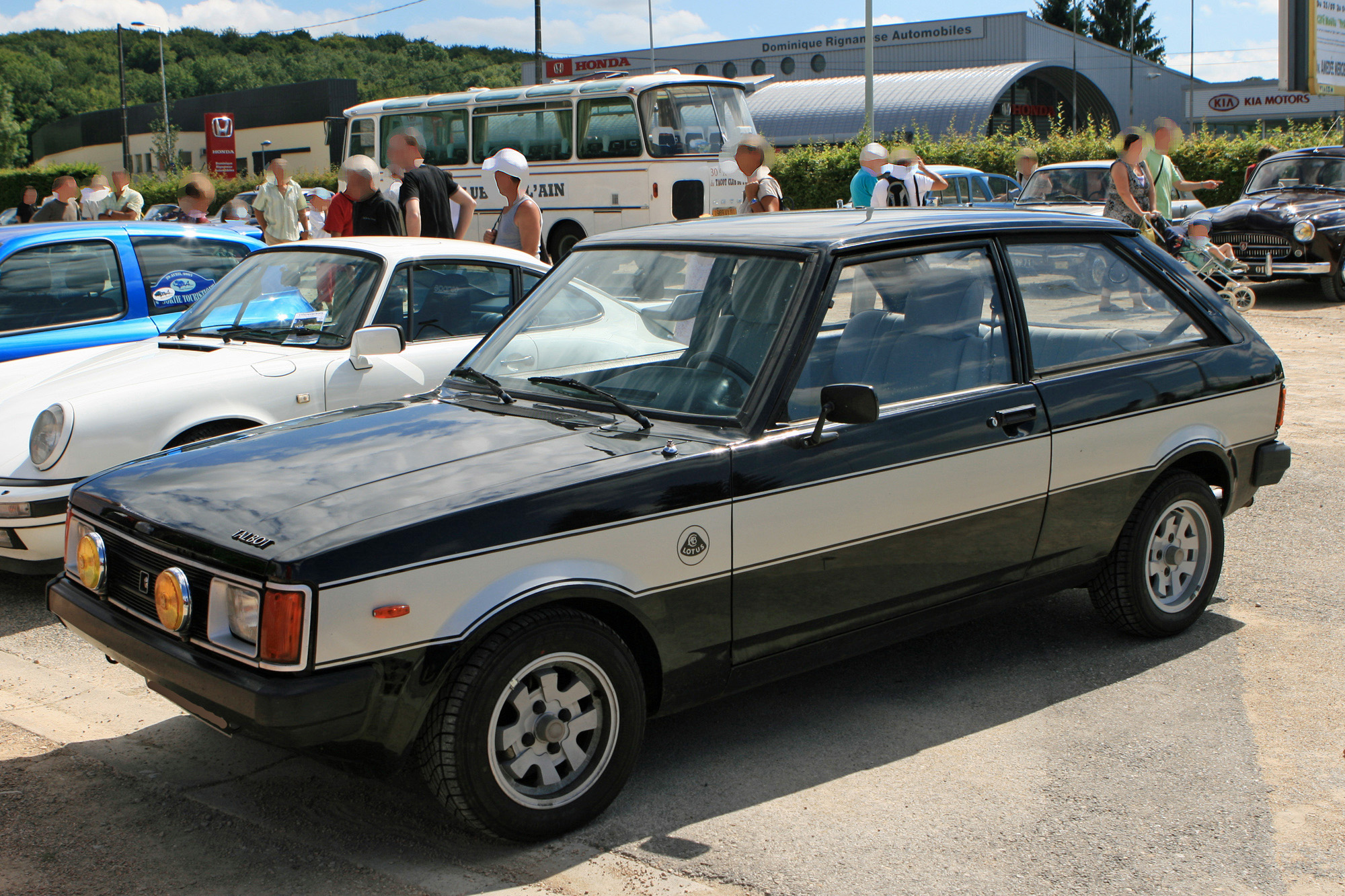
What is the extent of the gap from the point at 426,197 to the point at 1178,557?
6.63 metres

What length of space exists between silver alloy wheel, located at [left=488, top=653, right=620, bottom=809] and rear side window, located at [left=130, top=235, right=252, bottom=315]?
4.99m

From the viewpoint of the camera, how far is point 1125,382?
4395 millimetres

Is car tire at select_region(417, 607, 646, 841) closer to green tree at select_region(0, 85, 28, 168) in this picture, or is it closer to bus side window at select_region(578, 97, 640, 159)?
bus side window at select_region(578, 97, 640, 159)

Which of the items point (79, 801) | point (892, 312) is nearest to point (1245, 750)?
point (892, 312)

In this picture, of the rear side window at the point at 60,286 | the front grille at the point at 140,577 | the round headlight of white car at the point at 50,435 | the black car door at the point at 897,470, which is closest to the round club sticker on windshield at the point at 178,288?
the rear side window at the point at 60,286

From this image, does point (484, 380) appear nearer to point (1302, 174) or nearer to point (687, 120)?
point (1302, 174)

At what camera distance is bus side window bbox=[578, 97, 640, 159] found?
19359 mm

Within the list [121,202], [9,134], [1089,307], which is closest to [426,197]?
[1089,307]

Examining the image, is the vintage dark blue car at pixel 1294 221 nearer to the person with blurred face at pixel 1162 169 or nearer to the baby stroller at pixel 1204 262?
the baby stroller at pixel 1204 262

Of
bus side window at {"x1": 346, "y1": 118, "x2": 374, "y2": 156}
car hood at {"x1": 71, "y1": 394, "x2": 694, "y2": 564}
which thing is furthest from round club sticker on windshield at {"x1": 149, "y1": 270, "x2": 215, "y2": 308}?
bus side window at {"x1": 346, "y1": 118, "x2": 374, "y2": 156}

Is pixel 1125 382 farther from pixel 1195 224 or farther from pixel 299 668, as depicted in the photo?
pixel 1195 224

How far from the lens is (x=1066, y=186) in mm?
16344

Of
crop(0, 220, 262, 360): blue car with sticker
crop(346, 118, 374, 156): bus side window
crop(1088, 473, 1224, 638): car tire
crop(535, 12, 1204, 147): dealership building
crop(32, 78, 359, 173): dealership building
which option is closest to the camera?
crop(1088, 473, 1224, 638): car tire

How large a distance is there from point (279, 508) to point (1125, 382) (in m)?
3.00
